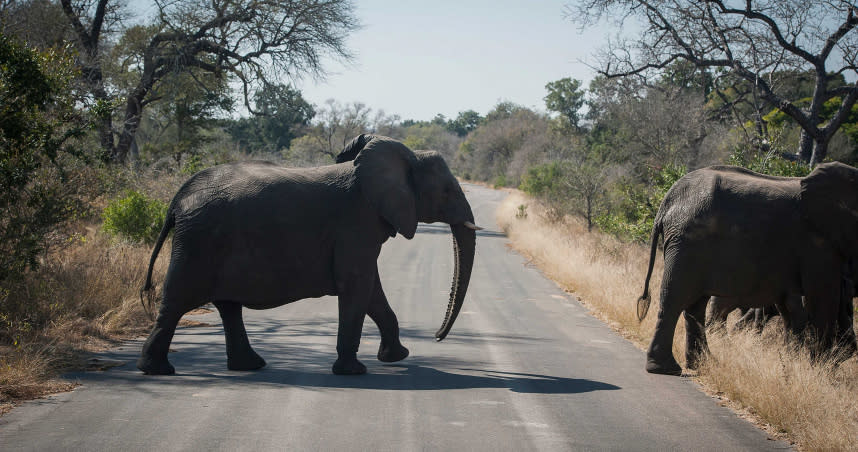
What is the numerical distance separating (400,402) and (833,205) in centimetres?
500

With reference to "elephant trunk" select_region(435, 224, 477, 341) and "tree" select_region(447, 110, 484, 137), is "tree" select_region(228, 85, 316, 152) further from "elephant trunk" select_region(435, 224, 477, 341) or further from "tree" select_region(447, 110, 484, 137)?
"tree" select_region(447, 110, 484, 137)

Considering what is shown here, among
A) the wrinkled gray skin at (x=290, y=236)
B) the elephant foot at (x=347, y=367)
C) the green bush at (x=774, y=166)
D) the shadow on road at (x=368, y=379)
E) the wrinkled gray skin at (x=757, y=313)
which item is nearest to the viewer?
the shadow on road at (x=368, y=379)

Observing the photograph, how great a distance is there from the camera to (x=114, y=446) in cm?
532

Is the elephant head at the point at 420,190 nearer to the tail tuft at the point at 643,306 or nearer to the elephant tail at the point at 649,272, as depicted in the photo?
the elephant tail at the point at 649,272

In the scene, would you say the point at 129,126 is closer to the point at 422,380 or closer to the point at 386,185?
the point at 386,185

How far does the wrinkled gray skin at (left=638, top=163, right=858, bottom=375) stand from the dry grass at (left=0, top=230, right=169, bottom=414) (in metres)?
6.27

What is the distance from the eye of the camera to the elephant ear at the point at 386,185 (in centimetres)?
795

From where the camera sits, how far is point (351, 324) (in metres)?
7.84

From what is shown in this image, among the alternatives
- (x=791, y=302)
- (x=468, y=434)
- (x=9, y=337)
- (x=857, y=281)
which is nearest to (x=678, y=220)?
(x=791, y=302)

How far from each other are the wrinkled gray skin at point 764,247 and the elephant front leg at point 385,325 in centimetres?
281

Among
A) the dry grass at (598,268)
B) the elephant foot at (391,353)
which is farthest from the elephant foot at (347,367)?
the dry grass at (598,268)

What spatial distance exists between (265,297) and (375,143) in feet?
6.59

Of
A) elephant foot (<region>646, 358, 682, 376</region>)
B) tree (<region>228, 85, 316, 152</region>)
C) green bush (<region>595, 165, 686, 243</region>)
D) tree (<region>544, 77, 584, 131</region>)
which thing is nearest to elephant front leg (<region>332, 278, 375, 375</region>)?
elephant foot (<region>646, 358, 682, 376</region>)

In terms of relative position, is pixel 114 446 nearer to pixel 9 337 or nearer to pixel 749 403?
pixel 9 337
